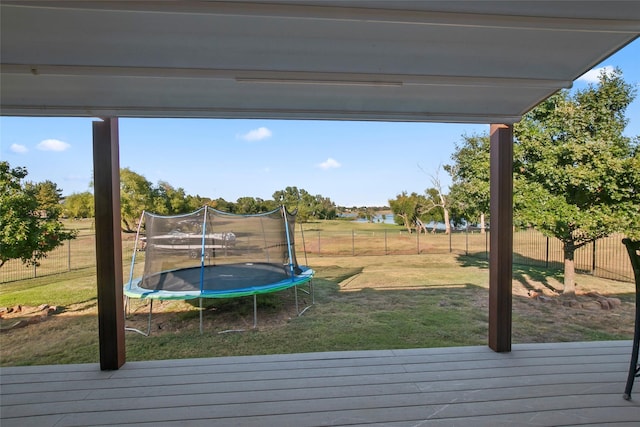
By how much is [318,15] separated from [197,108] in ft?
3.58

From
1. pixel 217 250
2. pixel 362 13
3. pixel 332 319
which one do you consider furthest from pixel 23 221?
pixel 362 13

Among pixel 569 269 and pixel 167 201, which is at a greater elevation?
pixel 167 201

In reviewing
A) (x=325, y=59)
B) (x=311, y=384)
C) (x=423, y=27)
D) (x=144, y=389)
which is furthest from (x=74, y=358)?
(x=423, y=27)

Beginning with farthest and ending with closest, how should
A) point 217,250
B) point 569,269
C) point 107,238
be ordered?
1. point 569,269
2. point 217,250
3. point 107,238

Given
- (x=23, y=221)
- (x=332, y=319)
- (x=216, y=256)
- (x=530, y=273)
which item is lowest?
(x=332, y=319)

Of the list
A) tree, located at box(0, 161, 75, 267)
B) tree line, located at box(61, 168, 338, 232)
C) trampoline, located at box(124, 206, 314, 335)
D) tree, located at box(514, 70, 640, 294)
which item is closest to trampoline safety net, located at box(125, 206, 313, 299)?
trampoline, located at box(124, 206, 314, 335)

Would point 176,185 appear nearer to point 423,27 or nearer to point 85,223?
point 85,223

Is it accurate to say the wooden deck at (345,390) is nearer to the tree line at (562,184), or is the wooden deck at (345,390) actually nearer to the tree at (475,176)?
the tree line at (562,184)

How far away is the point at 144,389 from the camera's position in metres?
1.78

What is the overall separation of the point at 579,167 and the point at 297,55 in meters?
4.84

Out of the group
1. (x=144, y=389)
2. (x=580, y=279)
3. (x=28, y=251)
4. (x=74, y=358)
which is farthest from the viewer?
(x=580, y=279)

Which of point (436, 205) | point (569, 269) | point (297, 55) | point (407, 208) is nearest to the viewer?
point (297, 55)

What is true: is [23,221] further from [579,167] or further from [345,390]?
[579,167]

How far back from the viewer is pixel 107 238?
80.9 inches
